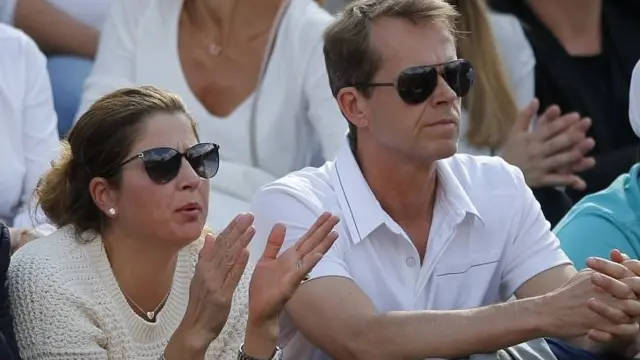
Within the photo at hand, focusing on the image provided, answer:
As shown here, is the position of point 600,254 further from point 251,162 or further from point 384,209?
point 251,162

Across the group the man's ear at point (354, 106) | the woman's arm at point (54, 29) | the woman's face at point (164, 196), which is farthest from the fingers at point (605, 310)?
the woman's arm at point (54, 29)

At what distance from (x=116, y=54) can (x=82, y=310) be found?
1546 millimetres

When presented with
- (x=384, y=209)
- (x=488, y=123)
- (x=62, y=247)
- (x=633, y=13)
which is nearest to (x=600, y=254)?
(x=384, y=209)

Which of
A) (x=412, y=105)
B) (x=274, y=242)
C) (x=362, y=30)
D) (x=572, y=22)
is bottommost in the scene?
(x=572, y=22)

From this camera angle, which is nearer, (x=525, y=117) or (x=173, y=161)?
(x=173, y=161)

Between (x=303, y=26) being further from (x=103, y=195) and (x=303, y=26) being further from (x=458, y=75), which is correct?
(x=103, y=195)

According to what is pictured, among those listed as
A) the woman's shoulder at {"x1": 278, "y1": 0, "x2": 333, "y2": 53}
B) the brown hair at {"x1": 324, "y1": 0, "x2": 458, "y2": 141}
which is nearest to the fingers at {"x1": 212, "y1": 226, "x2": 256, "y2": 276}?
the brown hair at {"x1": 324, "y1": 0, "x2": 458, "y2": 141}

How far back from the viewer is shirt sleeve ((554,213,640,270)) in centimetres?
366

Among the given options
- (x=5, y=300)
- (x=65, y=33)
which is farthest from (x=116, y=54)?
(x=5, y=300)

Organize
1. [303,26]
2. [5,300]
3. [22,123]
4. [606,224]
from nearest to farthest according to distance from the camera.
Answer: [5,300]
[606,224]
[22,123]
[303,26]

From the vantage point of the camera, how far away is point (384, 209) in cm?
348

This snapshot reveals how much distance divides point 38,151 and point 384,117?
51.4 inches

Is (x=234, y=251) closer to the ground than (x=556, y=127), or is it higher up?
higher up

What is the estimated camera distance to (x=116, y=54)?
4.52m
